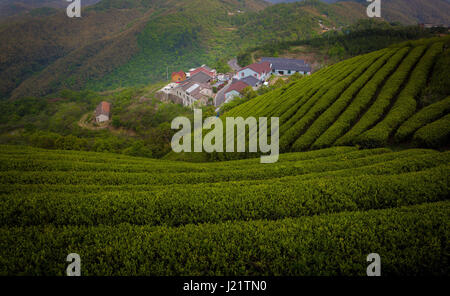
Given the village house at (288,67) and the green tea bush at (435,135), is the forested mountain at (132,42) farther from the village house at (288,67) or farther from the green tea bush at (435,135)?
the green tea bush at (435,135)

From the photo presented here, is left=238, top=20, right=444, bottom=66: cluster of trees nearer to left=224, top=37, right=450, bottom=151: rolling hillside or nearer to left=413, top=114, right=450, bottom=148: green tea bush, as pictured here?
left=224, top=37, right=450, bottom=151: rolling hillside

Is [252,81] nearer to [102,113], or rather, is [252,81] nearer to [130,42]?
[102,113]

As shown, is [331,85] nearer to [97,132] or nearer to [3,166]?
[3,166]

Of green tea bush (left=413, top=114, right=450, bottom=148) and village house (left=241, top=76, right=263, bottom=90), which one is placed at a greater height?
village house (left=241, top=76, right=263, bottom=90)

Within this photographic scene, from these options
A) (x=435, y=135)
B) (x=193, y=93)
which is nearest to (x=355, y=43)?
(x=193, y=93)

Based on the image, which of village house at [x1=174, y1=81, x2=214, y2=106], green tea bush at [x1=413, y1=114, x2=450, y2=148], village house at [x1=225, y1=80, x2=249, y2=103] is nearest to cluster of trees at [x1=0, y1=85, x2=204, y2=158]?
village house at [x1=174, y1=81, x2=214, y2=106]

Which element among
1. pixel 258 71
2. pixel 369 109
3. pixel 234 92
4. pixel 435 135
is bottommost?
pixel 435 135

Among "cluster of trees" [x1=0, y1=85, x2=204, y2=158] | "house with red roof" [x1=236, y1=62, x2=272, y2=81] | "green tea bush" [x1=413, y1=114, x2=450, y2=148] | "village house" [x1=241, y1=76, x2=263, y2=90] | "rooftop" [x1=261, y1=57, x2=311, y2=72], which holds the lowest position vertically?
"green tea bush" [x1=413, y1=114, x2=450, y2=148]
